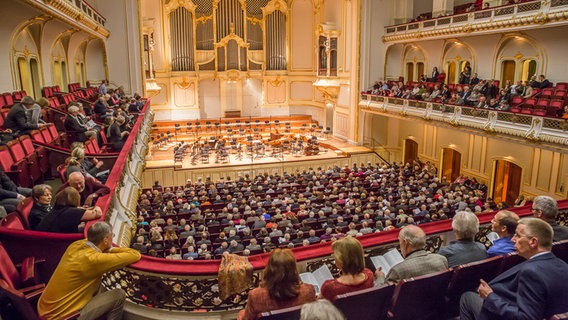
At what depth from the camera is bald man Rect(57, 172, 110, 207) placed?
4289mm

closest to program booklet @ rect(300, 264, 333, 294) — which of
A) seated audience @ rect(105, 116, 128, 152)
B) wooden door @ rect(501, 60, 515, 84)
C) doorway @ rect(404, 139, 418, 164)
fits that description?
seated audience @ rect(105, 116, 128, 152)

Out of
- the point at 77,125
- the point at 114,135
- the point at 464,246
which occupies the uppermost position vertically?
the point at 77,125

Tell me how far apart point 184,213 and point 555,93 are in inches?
476

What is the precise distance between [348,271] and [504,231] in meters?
1.77

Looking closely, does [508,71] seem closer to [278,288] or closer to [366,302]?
[366,302]

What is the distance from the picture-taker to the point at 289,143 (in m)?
22.8

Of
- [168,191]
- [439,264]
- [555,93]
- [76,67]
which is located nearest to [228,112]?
[76,67]

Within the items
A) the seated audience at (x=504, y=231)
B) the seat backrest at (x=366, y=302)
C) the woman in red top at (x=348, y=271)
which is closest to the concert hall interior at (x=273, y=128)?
the seat backrest at (x=366, y=302)

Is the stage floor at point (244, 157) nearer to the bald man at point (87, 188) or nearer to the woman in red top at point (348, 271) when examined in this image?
the bald man at point (87, 188)

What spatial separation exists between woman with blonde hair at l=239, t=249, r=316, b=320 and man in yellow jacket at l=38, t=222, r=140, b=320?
101 centimetres

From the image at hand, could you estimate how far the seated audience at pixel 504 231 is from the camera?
3.62m

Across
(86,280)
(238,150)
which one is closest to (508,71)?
(238,150)

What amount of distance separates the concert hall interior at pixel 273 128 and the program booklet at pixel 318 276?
0.11 metres

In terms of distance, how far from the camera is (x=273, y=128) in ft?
88.1
